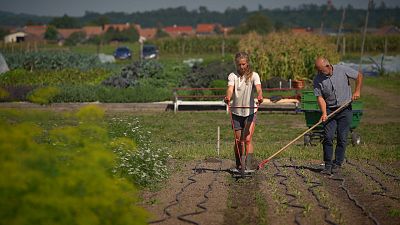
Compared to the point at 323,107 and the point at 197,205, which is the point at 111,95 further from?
the point at 197,205

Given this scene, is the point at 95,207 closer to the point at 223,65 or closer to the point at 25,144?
the point at 25,144

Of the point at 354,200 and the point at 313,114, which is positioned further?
the point at 313,114

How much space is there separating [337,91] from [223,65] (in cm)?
1713

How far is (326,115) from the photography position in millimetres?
9602

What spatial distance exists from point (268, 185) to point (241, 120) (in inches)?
45.0

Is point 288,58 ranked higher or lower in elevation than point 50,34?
higher

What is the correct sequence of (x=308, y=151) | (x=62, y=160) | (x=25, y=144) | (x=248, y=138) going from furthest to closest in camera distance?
(x=308, y=151)
(x=248, y=138)
(x=62, y=160)
(x=25, y=144)

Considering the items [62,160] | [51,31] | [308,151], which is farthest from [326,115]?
[51,31]

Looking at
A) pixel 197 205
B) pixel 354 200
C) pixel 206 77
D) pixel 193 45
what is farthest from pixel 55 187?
pixel 193 45

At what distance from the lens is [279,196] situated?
811 cm

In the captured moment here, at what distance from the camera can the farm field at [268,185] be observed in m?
7.12

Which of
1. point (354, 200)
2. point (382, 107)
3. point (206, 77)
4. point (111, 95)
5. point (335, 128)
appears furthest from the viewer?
point (206, 77)

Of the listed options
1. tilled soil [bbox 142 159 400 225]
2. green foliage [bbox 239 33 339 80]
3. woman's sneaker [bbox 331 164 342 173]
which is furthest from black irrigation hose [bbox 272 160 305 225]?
green foliage [bbox 239 33 339 80]

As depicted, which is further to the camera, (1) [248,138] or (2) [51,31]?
(2) [51,31]
